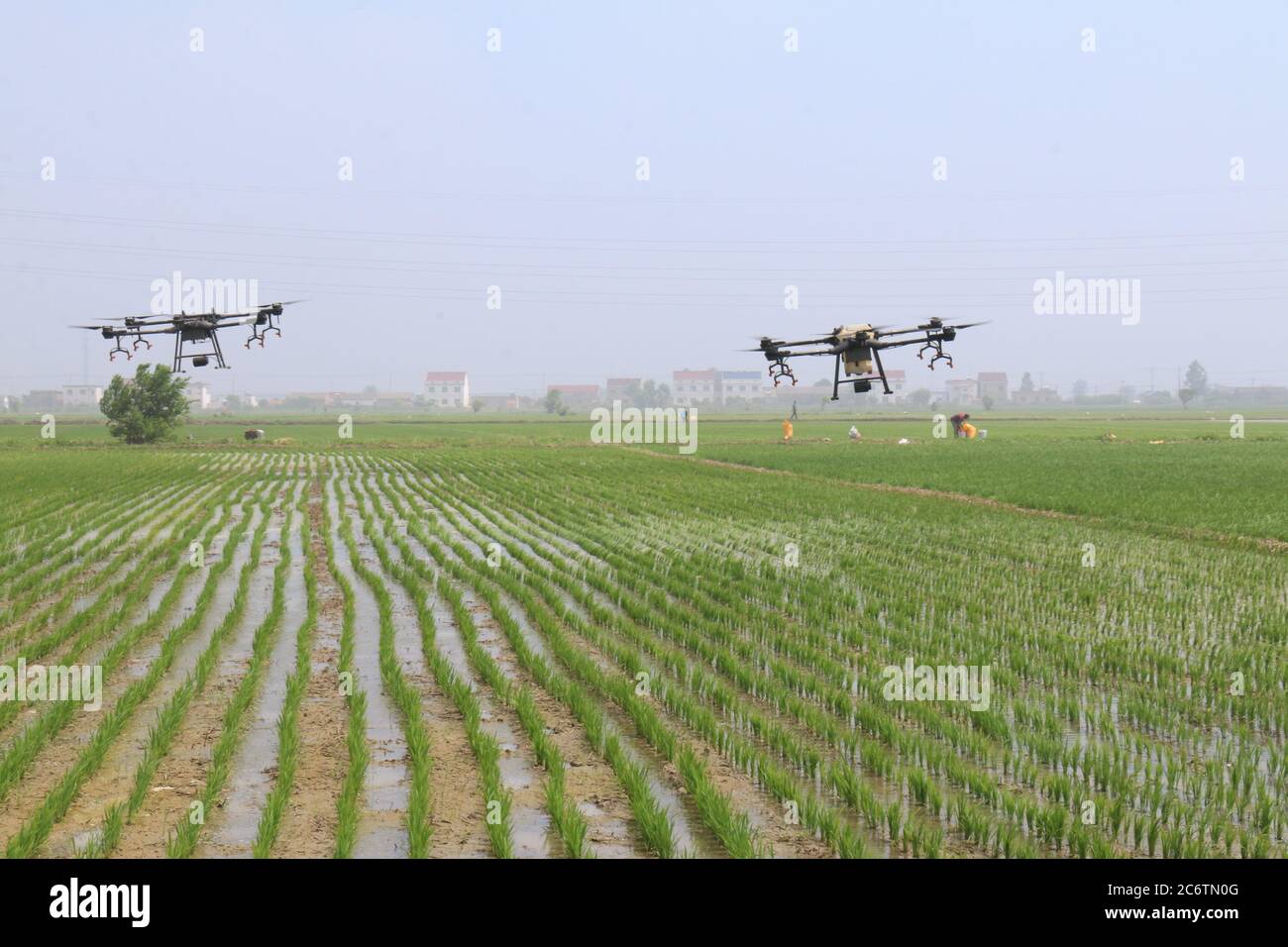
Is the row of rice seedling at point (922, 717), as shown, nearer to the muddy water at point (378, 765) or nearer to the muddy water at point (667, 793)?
the muddy water at point (667, 793)

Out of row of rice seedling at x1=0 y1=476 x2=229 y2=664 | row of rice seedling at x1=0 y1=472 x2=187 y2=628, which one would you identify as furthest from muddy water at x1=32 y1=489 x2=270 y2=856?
row of rice seedling at x1=0 y1=472 x2=187 y2=628

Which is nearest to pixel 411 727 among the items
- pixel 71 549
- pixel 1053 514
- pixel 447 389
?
pixel 71 549

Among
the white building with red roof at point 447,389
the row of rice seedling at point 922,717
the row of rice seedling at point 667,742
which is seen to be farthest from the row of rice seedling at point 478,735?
the white building with red roof at point 447,389

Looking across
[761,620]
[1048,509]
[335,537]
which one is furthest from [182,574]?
[1048,509]
